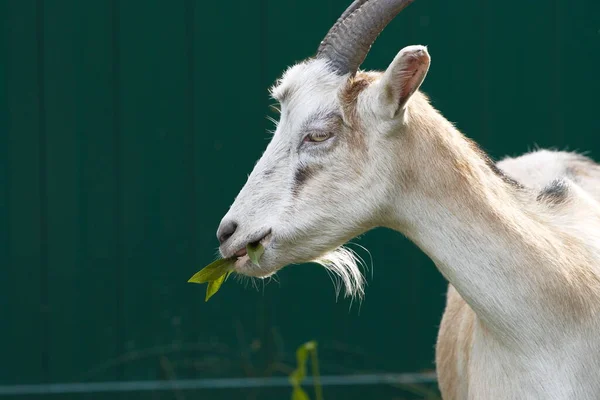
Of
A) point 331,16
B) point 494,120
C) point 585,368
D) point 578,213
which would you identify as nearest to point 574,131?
point 494,120

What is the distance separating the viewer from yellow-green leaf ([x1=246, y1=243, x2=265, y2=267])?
305 centimetres

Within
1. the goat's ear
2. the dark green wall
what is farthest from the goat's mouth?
the dark green wall

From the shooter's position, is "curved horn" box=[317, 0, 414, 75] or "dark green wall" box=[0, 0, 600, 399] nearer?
"curved horn" box=[317, 0, 414, 75]

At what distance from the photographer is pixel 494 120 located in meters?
5.63

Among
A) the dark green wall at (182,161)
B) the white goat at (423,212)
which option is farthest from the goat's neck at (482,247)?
the dark green wall at (182,161)

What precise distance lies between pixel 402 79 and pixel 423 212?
15.9 inches

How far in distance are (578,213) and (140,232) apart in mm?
Result: 2867

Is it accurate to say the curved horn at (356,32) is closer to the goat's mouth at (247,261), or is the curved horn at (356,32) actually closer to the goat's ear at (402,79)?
the goat's ear at (402,79)

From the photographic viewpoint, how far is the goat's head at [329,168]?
3.00 meters

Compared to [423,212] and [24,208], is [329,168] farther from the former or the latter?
[24,208]

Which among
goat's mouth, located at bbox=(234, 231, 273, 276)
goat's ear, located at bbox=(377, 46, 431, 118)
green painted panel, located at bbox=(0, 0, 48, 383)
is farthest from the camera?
green painted panel, located at bbox=(0, 0, 48, 383)

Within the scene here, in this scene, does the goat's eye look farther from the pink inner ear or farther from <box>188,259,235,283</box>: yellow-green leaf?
<box>188,259,235,283</box>: yellow-green leaf

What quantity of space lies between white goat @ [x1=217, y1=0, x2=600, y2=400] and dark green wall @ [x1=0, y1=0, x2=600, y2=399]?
94.6 inches

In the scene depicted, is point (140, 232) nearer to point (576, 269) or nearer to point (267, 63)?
point (267, 63)
